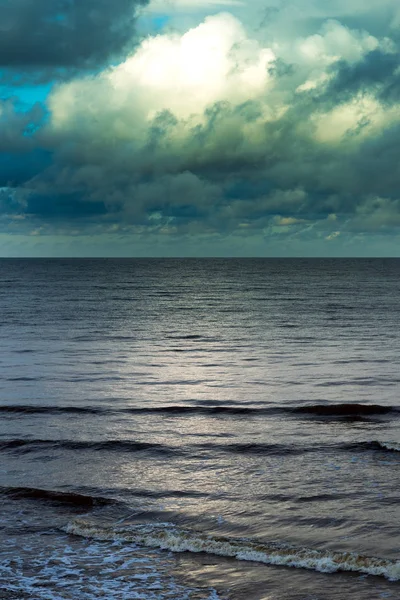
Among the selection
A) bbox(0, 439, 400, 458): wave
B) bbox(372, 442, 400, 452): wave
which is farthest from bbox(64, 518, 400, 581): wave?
bbox(372, 442, 400, 452): wave

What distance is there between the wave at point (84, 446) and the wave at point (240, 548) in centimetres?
606

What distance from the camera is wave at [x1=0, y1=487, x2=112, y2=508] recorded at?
16609 millimetres

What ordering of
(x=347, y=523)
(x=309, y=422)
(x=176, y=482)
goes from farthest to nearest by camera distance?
1. (x=309, y=422)
2. (x=176, y=482)
3. (x=347, y=523)

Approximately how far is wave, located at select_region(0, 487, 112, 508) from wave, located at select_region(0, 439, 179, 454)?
4.14 metres

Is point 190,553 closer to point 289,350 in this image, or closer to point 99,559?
point 99,559

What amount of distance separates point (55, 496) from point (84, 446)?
4.86 meters

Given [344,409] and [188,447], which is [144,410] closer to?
[188,447]

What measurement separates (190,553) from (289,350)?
3208cm

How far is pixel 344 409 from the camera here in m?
27.0

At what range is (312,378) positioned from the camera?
3406 centimetres

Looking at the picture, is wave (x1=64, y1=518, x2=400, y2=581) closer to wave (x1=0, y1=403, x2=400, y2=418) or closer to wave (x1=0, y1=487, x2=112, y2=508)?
wave (x1=0, y1=487, x2=112, y2=508)

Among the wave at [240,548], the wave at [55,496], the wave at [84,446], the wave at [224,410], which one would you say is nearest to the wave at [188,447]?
the wave at [84,446]

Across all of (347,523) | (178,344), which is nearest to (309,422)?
(347,523)

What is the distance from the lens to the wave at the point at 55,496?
54.5ft
